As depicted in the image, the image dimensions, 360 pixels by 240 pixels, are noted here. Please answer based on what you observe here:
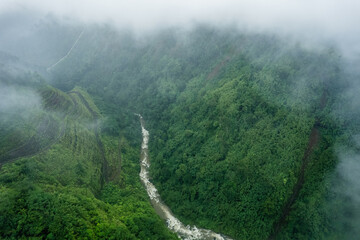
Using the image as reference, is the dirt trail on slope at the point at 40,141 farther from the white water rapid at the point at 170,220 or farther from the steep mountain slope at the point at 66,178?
the white water rapid at the point at 170,220

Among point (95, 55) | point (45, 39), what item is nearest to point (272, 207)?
point (95, 55)

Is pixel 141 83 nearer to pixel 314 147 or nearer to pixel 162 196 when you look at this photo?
pixel 162 196

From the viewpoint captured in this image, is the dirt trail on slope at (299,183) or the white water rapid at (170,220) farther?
the white water rapid at (170,220)

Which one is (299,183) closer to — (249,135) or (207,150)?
(249,135)

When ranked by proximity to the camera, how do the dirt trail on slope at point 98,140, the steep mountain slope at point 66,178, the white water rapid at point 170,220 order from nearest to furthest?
the steep mountain slope at point 66,178 → the white water rapid at point 170,220 → the dirt trail on slope at point 98,140

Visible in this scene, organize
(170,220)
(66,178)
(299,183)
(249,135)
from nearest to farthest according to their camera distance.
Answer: (299,183), (66,178), (170,220), (249,135)

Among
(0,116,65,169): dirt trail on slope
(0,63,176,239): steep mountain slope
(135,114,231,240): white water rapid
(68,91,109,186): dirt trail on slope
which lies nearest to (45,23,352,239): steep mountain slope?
(135,114,231,240): white water rapid

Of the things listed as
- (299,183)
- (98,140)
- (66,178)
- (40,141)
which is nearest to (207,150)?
(299,183)

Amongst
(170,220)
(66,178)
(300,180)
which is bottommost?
(66,178)

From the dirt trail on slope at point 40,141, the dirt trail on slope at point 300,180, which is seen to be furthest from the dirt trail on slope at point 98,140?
the dirt trail on slope at point 300,180
